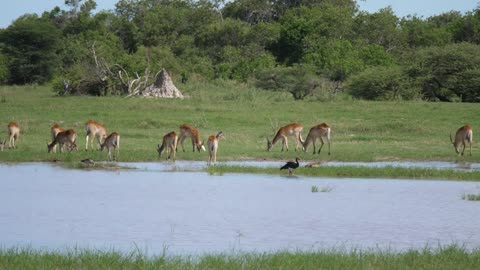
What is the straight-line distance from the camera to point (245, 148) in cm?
2192

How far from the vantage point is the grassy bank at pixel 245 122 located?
20.8 m

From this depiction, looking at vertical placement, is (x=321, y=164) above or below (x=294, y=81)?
below

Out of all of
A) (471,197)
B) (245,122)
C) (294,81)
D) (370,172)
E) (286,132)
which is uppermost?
(294,81)

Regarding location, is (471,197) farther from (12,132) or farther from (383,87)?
(383,87)

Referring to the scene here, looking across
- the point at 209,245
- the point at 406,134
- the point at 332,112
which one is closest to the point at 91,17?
the point at 332,112

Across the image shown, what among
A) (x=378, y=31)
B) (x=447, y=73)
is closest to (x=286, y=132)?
(x=447, y=73)

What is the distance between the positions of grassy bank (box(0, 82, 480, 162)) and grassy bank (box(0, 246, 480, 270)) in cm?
1054

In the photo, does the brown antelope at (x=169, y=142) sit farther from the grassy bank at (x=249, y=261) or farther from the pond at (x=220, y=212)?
the grassy bank at (x=249, y=261)

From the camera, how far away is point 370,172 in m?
17.5

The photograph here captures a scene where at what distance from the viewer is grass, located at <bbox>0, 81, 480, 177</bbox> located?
67.9 ft

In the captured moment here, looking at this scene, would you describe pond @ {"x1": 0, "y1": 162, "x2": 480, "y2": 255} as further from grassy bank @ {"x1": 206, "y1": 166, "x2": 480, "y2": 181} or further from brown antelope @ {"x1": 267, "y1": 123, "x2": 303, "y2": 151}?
brown antelope @ {"x1": 267, "y1": 123, "x2": 303, "y2": 151}

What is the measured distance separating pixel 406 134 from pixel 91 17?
2931 centimetres

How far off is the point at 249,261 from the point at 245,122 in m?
17.8

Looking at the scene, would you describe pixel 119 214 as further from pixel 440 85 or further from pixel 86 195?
pixel 440 85
